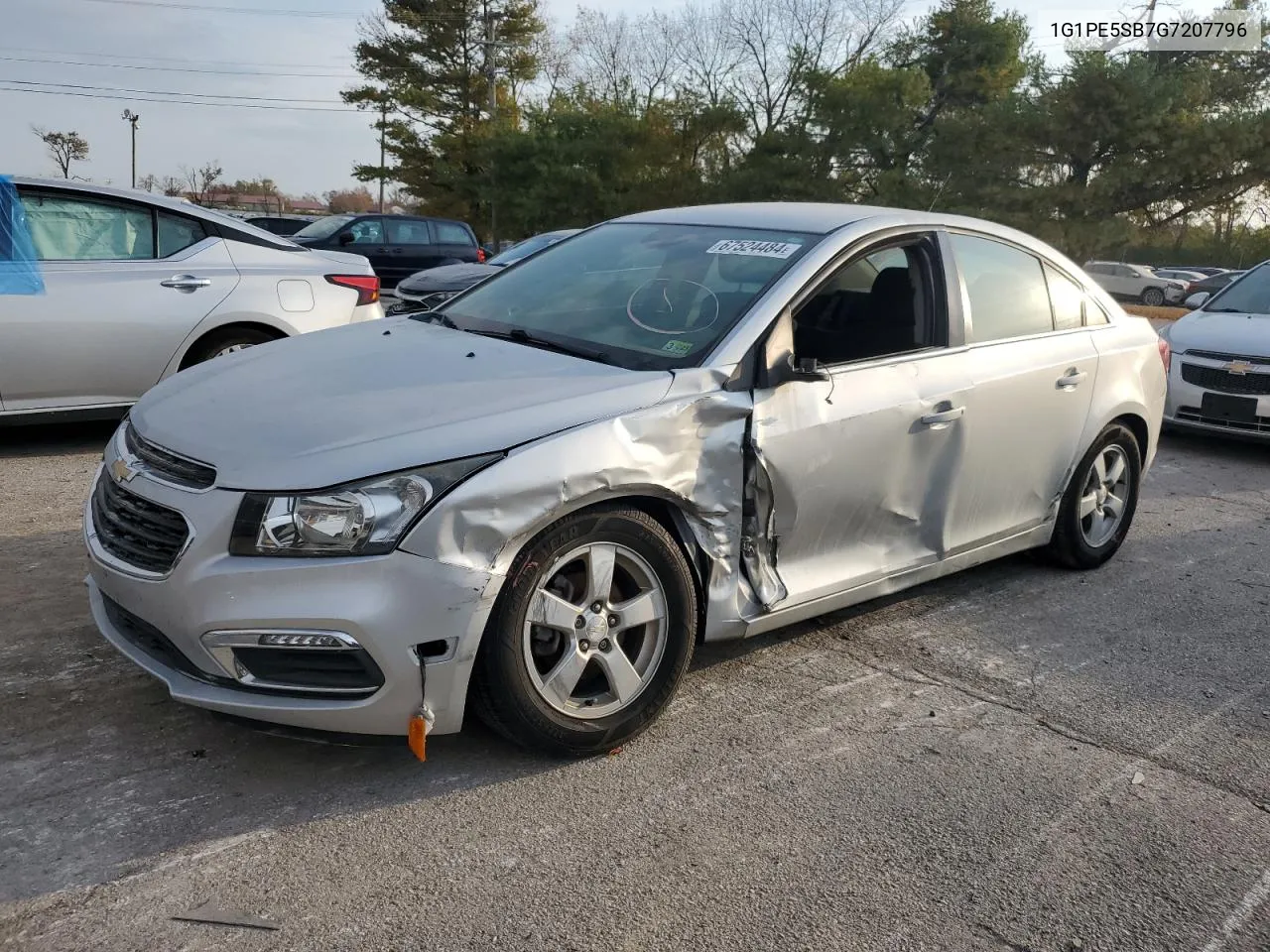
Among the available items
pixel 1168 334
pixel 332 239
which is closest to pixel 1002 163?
pixel 332 239

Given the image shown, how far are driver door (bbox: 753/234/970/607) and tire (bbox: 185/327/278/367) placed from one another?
4.02m

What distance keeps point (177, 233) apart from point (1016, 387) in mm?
4914

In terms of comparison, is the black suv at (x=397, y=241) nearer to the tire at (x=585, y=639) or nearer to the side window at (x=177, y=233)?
the side window at (x=177, y=233)

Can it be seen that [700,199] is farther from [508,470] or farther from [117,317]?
[508,470]

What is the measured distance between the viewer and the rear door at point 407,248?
1872 cm

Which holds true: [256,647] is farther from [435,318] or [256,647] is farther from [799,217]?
[799,217]

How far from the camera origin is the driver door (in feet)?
11.5

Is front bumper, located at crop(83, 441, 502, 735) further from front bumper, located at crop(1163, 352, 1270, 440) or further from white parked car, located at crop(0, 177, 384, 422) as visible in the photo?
front bumper, located at crop(1163, 352, 1270, 440)

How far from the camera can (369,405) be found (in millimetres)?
3051

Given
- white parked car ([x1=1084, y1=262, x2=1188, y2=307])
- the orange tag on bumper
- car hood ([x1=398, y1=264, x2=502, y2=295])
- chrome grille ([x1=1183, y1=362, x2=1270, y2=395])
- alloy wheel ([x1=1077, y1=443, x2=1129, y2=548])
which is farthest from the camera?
white parked car ([x1=1084, y1=262, x2=1188, y2=307])

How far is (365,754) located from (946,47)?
43.2 meters

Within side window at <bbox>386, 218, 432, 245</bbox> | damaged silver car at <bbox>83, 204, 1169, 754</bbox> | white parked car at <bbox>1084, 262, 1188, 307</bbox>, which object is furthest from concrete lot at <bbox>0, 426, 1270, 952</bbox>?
white parked car at <bbox>1084, 262, 1188, 307</bbox>

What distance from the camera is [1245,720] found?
3.65 m

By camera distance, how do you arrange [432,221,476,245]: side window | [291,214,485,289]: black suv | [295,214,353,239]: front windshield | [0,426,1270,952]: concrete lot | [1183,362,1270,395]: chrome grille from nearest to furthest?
[0,426,1270,952]: concrete lot → [1183,362,1270,395]: chrome grille → [295,214,353,239]: front windshield → [291,214,485,289]: black suv → [432,221,476,245]: side window
